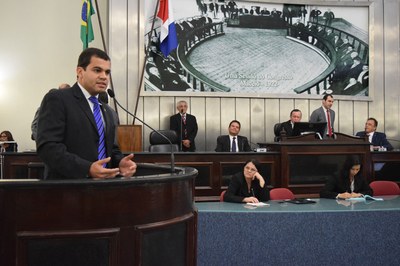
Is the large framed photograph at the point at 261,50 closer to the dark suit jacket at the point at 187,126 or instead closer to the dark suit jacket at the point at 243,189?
the dark suit jacket at the point at 187,126

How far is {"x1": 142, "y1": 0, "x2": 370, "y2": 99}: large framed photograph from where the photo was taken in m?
7.38

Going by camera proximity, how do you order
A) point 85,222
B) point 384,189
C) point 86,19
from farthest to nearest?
point 86,19 < point 384,189 < point 85,222

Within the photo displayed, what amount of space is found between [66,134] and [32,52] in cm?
623

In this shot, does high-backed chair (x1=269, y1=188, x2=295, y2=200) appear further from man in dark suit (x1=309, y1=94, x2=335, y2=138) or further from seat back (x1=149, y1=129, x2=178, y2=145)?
man in dark suit (x1=309, y1=94, x2=335, y2=138)

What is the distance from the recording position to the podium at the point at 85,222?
4.38 feet

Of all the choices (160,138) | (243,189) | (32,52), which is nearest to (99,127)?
(243,189)

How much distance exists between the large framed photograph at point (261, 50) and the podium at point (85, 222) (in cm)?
586

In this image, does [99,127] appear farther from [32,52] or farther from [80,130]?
[32,52]

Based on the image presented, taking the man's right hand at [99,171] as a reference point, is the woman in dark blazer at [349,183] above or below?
below

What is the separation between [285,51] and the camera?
25.5 feet

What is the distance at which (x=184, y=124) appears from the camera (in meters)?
7.02

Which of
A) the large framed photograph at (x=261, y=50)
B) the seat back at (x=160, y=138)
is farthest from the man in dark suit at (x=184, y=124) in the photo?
the seat back at (x=160, y=138)

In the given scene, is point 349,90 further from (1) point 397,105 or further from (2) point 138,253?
(2) point 138,253

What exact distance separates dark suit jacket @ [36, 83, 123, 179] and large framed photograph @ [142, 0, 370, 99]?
5.51 m
